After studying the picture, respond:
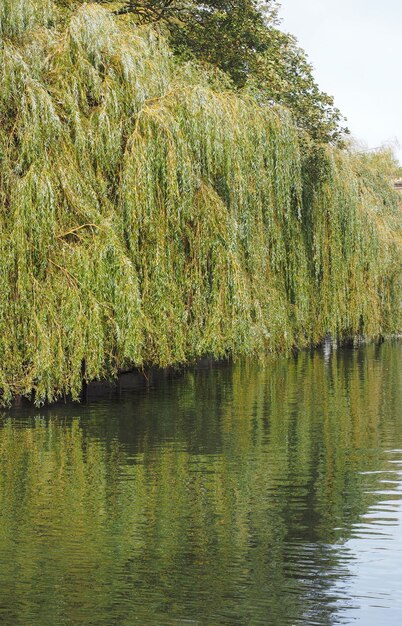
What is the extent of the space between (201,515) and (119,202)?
7.68m

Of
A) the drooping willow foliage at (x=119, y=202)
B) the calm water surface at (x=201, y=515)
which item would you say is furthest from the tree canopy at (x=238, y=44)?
the calm water surface at (x=201, y=515)

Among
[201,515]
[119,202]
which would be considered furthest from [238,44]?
[201,515]

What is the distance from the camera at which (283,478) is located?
478 inches

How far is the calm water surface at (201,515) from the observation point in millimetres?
7633

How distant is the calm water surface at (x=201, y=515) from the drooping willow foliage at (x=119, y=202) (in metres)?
1.20

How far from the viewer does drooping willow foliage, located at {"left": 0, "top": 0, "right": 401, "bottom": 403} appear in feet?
52.0

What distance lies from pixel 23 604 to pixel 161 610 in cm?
90

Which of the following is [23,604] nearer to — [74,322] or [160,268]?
[74,322]

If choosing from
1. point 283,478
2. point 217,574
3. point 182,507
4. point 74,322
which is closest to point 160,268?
point 74,322

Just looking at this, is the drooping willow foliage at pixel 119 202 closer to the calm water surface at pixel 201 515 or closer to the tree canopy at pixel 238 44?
the calm water surface at pixel 201 515

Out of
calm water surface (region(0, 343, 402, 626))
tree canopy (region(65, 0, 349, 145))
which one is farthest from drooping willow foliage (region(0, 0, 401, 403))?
tree canopy (region(65, 0, 349, 145))

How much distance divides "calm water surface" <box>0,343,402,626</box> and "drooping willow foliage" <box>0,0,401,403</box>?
1195 mm

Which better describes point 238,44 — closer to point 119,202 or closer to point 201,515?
point 119,202

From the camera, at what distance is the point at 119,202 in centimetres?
1711
